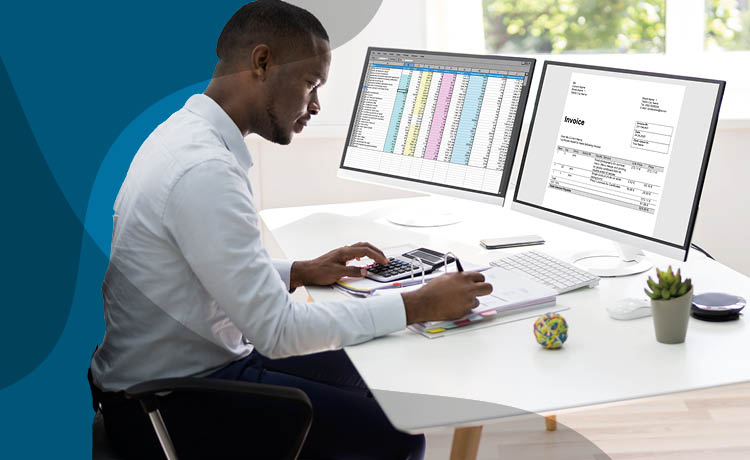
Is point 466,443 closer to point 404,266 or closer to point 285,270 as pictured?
point 404,266

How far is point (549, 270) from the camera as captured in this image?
5.77 ft

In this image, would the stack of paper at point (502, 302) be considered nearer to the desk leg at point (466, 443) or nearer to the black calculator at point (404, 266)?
the black calculator at point (404, 266)

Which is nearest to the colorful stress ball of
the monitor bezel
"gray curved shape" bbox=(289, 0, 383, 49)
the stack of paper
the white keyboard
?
the stack of paper

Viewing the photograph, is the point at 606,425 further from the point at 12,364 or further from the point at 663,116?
the point at 12,364

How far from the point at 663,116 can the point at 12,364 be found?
1.32m

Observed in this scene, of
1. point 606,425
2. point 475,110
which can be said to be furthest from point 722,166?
A: point 475,110

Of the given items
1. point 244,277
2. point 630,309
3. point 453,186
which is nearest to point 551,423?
point 453,186

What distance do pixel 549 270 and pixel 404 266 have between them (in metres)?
0.31

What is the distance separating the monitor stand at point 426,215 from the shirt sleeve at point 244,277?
86cm

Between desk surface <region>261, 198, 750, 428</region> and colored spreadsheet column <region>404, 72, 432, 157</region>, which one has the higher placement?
colored spreadsheet column <region>404, 72, 432, 157</region>

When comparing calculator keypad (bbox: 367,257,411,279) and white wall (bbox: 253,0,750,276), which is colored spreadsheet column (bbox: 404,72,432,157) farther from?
white wall (bbox: 253,0,750,276)

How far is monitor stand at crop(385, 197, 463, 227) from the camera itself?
227 centimetres

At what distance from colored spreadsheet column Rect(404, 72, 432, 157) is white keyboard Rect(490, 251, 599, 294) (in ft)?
1.72

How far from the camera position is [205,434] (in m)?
1.44
